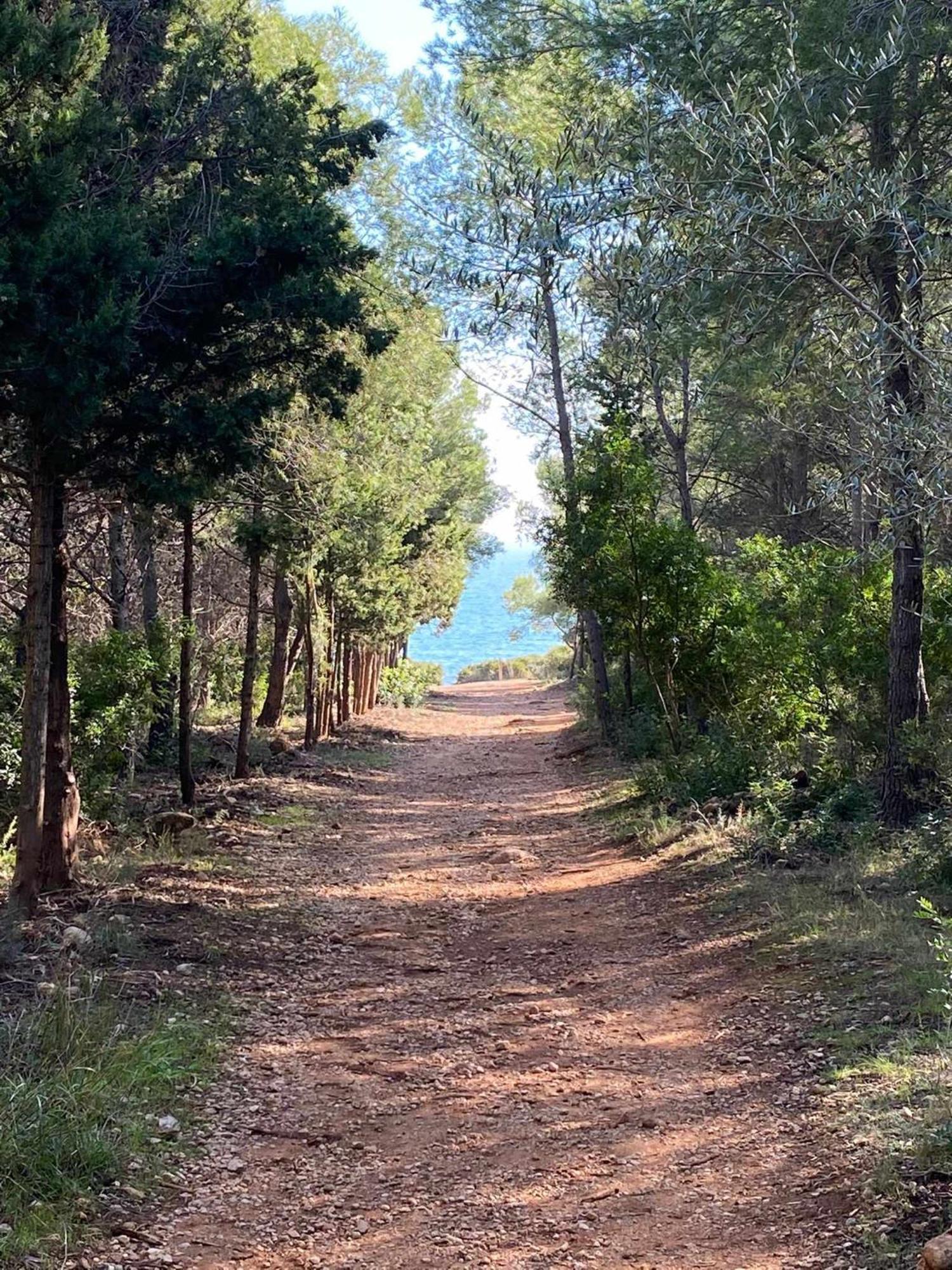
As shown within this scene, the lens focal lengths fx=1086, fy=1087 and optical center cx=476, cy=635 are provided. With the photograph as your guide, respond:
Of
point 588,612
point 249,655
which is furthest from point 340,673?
point 249,655

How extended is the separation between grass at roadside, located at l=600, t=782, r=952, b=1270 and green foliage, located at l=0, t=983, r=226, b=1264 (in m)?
2.97

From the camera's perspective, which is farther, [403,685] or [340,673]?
[403,685]

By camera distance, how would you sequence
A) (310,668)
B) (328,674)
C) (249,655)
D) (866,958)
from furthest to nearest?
(328,674) → (310,668) → (249,655) → (866,958)

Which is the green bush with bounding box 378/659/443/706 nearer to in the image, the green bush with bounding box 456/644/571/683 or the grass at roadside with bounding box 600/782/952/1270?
the green bush with bounding box 456/644/571/683

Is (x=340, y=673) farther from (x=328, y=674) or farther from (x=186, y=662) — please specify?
(x=186, y=662)

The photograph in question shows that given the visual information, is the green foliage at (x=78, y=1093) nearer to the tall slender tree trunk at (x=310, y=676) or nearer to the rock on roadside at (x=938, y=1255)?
the rock on roadside at (x=938, y=1255)

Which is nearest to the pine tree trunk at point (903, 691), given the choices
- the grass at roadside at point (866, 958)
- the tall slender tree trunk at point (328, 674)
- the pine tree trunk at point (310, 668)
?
the grass at roadside at point (866, 958)

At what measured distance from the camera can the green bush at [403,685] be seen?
130 ft

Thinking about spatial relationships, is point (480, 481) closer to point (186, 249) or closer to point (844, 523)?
point (844, 523)

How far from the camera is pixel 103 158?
24.4ft

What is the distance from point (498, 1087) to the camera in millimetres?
5641

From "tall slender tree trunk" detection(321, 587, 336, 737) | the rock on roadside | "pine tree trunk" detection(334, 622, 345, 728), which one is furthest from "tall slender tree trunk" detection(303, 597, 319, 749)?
the rock on roadside

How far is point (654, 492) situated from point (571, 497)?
1.33m

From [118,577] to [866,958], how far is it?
1165cm
